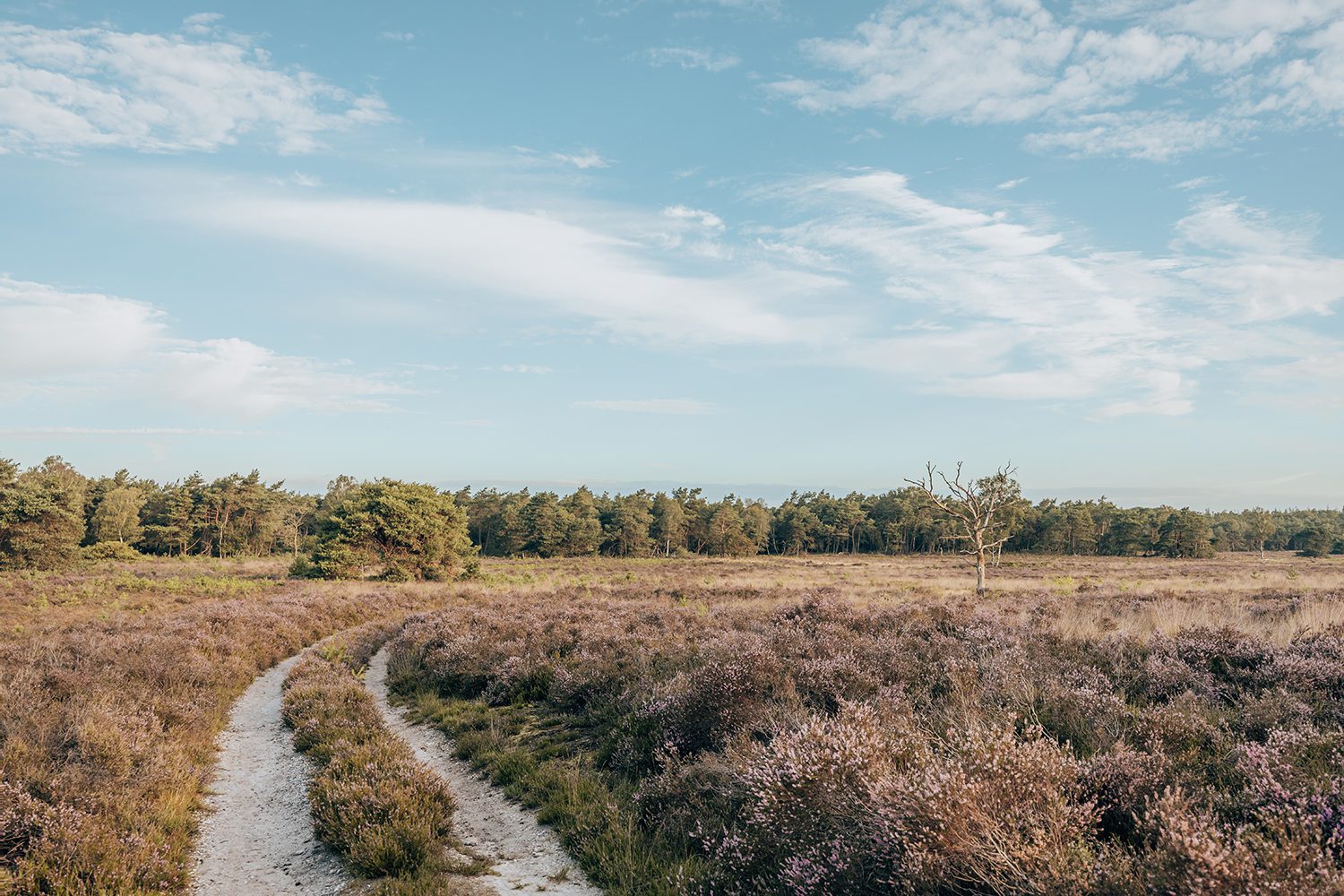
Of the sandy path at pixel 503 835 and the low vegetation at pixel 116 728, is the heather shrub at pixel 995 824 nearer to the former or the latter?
the sandy path at pixel 503 835

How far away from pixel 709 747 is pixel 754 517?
96.4m

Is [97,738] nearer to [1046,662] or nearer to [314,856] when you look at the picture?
[314,856]

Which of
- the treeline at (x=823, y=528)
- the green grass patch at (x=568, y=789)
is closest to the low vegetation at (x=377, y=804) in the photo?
the green grass patch at (x=568, y=789)

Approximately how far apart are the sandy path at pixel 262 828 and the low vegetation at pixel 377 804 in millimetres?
225

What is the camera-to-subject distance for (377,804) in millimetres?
7445

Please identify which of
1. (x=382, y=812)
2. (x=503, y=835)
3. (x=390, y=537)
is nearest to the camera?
(x=382, y=812)

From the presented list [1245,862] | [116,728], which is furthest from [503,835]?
[1245,862]

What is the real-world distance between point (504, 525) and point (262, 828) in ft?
285

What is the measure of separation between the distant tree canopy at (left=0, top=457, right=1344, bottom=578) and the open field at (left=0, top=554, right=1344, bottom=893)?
2635 centimetres

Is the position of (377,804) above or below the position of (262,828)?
above

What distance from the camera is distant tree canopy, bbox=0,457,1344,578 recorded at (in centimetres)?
4478

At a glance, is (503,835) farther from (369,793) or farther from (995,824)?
(995,824)

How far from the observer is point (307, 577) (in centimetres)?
4172

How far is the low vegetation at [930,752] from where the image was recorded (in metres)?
4.20
